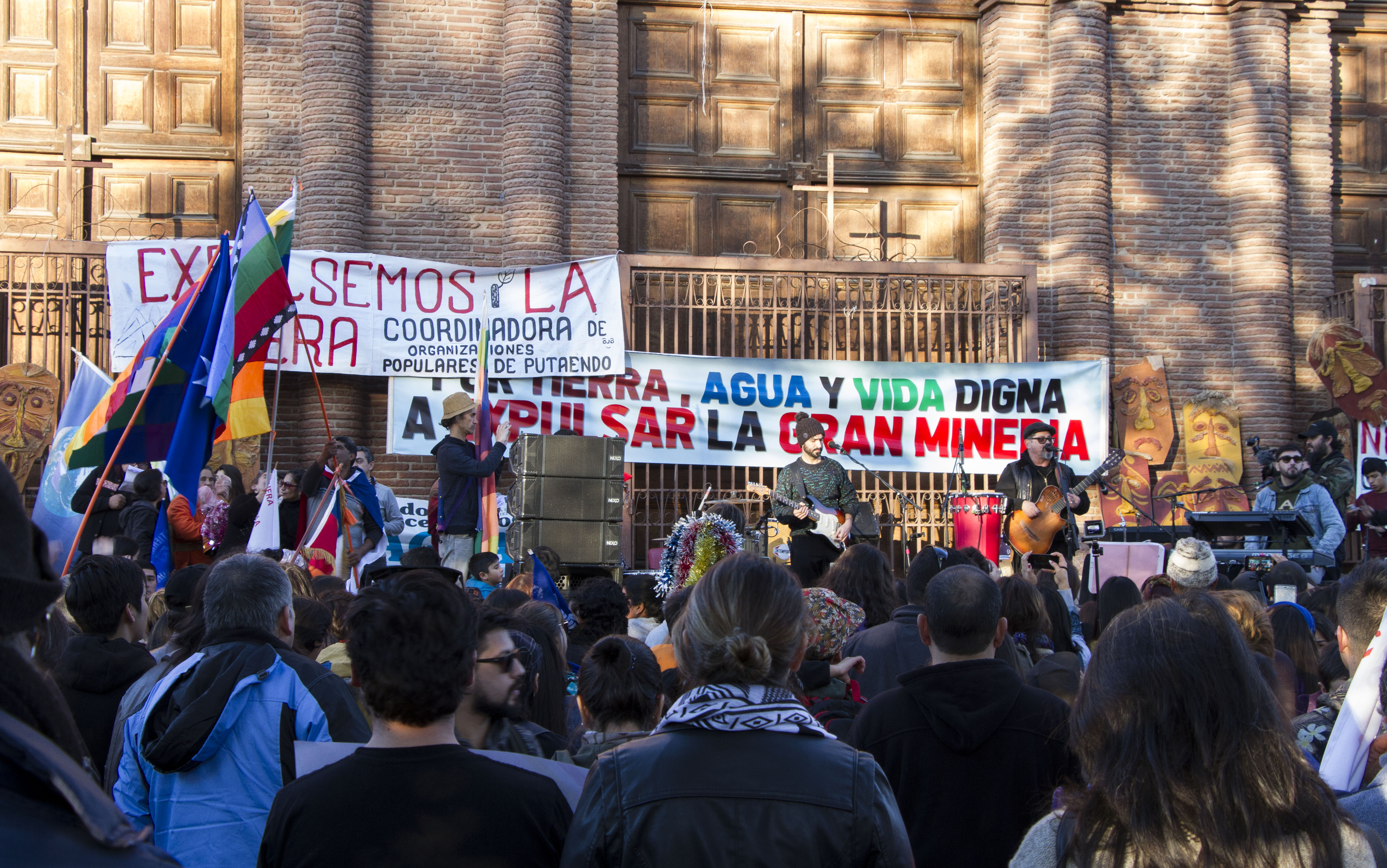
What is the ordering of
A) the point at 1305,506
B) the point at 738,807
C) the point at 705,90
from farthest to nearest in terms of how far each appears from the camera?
1. the point at 705,90
2. the point at 1305,506
3. the point at 738,807

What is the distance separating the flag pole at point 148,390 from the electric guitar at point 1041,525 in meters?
7.03

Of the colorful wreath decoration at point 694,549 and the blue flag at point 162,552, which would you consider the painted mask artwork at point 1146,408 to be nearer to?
the colorful wreath decoration at point 694,549

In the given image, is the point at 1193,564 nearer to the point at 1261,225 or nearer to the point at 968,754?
the point at 968,754

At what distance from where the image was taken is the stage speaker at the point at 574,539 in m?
10.7

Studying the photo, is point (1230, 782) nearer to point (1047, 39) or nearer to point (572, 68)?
point (572, 68)

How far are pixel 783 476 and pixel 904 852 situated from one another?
8.19 m

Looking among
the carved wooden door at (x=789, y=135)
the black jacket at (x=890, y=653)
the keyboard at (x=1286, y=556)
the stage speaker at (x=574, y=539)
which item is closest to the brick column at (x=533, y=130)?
the carved wooden door at (x=789, y=135)

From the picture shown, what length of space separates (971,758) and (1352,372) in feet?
42.5

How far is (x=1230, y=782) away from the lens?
79.8 inches

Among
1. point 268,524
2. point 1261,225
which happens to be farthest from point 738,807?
point 1261,225

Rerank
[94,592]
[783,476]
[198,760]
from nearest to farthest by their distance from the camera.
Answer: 1. [198,760]
2. [94,592]
3. [783,476]

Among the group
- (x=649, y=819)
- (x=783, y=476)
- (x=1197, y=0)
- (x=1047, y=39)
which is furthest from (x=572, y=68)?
(x=649, y=819)

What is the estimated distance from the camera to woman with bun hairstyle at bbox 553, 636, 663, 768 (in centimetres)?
357

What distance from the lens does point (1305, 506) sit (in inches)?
451
